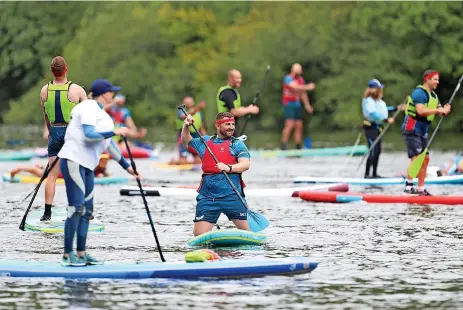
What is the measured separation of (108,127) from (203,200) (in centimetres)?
251

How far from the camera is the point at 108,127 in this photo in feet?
41.3

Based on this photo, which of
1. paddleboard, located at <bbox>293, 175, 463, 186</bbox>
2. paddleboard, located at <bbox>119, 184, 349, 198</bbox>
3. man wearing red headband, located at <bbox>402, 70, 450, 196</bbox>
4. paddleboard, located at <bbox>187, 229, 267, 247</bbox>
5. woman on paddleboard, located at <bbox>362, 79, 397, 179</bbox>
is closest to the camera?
paddleboard, located at <bbox>187, 229, 267, 247</bbox>

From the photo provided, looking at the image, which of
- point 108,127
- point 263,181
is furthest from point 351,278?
point 263,181

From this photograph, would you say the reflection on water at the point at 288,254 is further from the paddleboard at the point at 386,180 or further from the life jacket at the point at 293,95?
the life jacket at the point at 293,95

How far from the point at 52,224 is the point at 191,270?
4612 mm

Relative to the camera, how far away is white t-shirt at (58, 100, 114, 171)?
12.5 metres

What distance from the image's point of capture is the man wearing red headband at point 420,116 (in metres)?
20.2

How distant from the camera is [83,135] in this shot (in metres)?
12.5

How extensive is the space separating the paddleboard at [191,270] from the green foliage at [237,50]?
106ft

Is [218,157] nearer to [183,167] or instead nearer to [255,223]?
[255,223]

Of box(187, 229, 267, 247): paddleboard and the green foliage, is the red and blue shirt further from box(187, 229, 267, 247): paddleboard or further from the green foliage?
box(187, 229, 267, 247): paddleboard

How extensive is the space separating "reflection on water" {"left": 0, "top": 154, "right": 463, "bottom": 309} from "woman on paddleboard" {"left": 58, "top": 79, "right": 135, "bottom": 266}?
0.45m

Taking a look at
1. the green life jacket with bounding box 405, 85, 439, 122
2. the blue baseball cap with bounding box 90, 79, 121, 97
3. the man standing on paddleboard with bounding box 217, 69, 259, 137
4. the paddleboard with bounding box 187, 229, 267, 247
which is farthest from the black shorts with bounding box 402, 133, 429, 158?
the blue baseball cap with bounding box 90, 79, 121, 97

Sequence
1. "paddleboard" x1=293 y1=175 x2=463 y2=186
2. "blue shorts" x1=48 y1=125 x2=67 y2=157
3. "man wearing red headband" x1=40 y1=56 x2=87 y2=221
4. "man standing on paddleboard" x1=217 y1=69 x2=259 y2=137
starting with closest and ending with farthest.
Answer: "man wearing red headband" x1=40 y1=56 x2=87 y2=221 → "blue shorts" x1=48 y1=125 x2=67 y2=157 → "man standing on paddleboard" x1=217 y1=69 x2=259 y2=137 → "paddleboard" x1=293 y1=175 x2=463 y2=186
